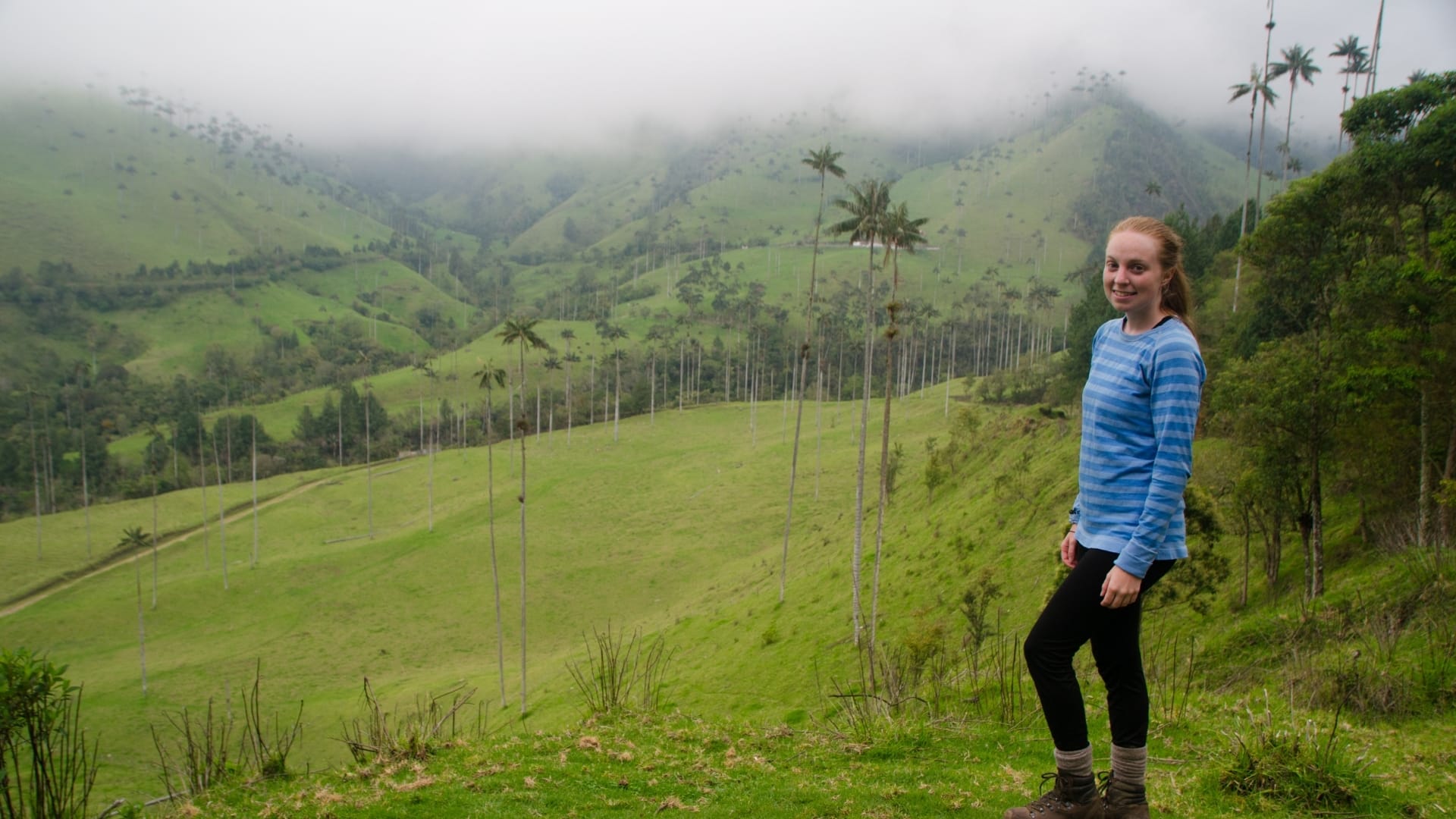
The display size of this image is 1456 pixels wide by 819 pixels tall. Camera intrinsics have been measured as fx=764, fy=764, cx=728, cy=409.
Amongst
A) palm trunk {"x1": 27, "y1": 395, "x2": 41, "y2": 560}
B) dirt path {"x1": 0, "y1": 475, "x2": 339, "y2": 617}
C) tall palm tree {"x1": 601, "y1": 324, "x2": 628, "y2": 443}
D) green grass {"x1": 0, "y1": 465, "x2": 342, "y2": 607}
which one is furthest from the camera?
tall palm tree {"x1": 601, "y1": 324, "x2": 628, "y2": 443}

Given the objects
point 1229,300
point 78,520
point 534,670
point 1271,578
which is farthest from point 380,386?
point 1271,578

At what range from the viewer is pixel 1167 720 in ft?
23.6

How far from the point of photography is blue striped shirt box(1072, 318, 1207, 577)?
11.6 feet

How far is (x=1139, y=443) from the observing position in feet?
12.4

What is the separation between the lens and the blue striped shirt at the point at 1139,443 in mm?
3527

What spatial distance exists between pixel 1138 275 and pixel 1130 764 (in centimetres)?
259

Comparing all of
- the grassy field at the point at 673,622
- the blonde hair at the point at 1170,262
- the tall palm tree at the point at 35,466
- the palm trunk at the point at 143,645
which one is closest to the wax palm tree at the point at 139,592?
the palm trunk at the point at 143,645

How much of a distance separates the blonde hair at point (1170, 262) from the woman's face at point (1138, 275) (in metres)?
0.03

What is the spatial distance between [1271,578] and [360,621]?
52.2 meters

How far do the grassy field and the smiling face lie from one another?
3333mm

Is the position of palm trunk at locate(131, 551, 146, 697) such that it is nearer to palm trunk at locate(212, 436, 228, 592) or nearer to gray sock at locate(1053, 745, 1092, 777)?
palm trunk at locate(212, 436, 228, 592)

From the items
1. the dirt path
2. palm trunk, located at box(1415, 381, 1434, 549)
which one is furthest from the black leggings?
the dirt path

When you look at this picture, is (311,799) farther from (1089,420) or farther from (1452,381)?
(1452,381)

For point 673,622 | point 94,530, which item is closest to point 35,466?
point 94,530
